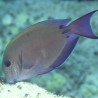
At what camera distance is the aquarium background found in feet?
8.51

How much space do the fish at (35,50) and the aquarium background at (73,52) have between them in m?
0.58

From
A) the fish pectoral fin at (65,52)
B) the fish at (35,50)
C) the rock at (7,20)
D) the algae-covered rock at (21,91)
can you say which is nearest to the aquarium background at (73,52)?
the rock at (7,20)

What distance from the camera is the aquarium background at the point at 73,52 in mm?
2594

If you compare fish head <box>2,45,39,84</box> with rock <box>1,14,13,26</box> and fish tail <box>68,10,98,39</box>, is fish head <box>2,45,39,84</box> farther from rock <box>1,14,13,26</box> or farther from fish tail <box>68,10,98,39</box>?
rock <box>1,14,13,26</box>

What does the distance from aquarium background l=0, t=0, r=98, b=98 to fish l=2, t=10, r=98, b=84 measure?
0.58 m

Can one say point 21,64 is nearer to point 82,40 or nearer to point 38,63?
point 38,63

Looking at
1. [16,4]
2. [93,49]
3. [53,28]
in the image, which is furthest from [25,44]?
[16,4]

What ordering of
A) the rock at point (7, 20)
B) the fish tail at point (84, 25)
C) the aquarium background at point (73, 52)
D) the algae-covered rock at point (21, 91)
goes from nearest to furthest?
the fish tail at point (84, 25) < the algae-covered rock at point (21, 91) < the aquarium background at point (73, 52) < the rock at point (7, 20)

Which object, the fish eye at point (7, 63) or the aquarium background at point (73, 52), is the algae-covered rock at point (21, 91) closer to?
the aquarium background at point (73, 52)

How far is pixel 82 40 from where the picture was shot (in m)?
3.43

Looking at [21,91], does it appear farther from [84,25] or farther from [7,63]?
[84,25]

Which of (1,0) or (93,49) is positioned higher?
(1,0)

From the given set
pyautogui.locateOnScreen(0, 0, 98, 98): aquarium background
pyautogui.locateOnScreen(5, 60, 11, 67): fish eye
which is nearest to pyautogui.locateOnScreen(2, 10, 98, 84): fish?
pyautogui.locateOnScreen(5, 60, 11, 67): fish eye

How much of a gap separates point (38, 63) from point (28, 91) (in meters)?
0.85
